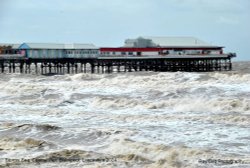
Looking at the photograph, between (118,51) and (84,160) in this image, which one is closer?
(84,160)

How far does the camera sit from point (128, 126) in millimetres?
20484

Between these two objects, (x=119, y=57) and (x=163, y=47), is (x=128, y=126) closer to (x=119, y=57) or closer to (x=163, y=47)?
(x=119, y=57)

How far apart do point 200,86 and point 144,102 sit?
8096 mm

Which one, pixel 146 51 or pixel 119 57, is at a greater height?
pixel 146 51

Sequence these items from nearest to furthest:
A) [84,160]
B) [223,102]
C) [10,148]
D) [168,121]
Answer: [84,160] → [10,148] → [168,121] → [223,102]

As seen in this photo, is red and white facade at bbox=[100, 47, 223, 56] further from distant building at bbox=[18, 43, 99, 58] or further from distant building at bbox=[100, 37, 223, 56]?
distant building at bbox=[18, 43, 99, 58]

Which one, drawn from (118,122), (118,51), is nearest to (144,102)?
(118,122)

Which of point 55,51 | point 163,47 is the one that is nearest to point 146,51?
point 163,47

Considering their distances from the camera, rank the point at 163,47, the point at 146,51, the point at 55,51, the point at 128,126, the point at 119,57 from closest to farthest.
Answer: the point at 128,126 < the point at 119,57 < the point at 55,51 < the point at 146,51 < the point at 163,47

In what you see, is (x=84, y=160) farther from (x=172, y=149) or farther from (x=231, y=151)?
(x=231, y=151)

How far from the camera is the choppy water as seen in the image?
46.6 ft

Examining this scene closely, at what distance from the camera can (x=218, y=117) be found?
21.8m

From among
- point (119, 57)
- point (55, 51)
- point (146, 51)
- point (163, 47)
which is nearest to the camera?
point (119, 57)

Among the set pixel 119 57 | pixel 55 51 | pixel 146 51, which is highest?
pixel 55 51
